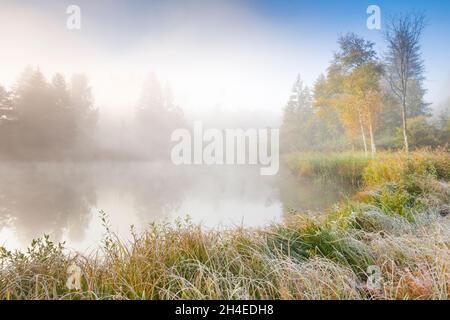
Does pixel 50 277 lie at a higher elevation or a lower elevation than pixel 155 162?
lower

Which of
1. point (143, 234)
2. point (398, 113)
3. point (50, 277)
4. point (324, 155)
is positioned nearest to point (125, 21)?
point (143, 234)

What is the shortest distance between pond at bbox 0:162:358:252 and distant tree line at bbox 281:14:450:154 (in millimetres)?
1762

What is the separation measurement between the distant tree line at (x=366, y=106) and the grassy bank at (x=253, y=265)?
359 cm

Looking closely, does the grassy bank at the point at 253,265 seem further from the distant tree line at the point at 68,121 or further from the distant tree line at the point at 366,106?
the distant tree line at the point at 366,106

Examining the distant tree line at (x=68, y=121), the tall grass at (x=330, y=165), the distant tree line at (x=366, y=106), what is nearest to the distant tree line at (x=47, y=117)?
the distant tree line at (x=68, y=121)

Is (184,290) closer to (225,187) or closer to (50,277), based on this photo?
(50,277)

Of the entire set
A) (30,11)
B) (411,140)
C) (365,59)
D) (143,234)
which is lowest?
(143,234)

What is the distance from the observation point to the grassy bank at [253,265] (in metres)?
1.34

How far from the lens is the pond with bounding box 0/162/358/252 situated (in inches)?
115

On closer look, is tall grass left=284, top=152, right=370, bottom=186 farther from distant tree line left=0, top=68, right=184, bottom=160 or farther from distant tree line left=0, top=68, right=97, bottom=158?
distant tree line left=0, top=68, right=97, bottom=158

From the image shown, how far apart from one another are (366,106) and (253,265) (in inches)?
226

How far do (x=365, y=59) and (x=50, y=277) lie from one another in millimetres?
6480

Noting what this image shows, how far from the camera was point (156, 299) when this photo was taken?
1.33 m
